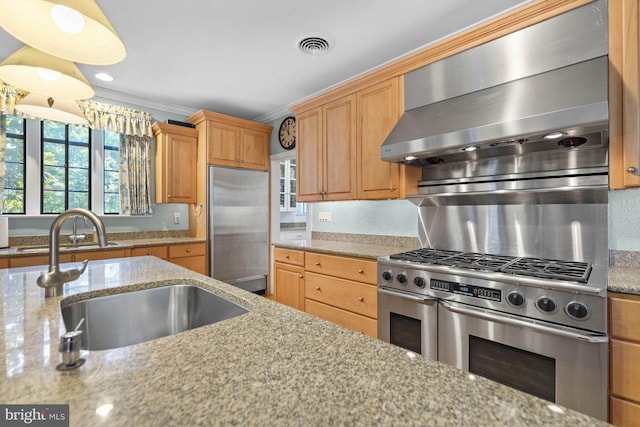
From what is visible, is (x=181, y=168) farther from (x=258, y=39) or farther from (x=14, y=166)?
(x=258, y=39)

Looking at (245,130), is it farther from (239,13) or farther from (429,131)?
(429,131)

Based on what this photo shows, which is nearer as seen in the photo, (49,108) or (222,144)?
(49,108)

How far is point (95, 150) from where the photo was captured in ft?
11.9

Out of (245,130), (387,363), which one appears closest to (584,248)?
(387,363)

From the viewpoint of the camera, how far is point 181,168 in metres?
3.95

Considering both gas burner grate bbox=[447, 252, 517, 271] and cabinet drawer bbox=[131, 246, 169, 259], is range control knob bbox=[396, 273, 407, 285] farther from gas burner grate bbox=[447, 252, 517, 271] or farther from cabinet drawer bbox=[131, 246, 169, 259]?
cabinet drawer bbox=[131, 246, 169, 259]

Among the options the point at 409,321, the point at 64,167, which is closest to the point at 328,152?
the point at 409,321

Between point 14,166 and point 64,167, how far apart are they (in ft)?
1.31

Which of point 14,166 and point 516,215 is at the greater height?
point 14,166

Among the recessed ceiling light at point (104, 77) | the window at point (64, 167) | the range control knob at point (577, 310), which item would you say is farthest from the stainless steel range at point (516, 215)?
the window at point (64, 167)

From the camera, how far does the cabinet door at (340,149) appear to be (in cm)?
279

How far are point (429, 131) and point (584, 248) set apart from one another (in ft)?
3.91

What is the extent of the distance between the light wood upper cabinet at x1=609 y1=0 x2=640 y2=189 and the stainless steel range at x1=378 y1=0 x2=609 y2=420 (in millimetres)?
62

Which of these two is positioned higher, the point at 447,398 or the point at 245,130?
the point at 245,130
